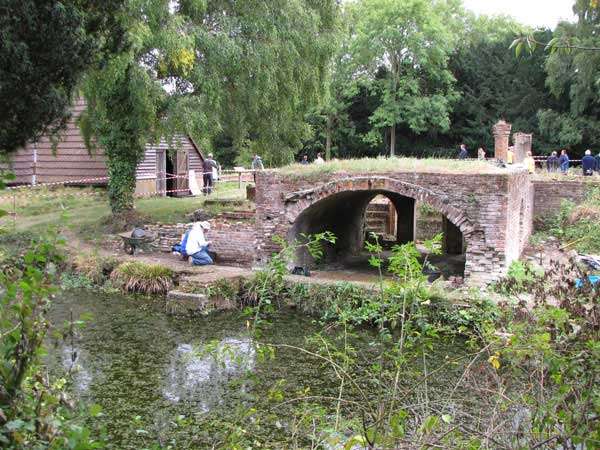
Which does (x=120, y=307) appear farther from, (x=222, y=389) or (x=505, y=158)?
(x=505, y=158)

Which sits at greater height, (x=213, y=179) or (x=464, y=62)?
(x=464, y=62)

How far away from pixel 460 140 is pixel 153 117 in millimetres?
26521

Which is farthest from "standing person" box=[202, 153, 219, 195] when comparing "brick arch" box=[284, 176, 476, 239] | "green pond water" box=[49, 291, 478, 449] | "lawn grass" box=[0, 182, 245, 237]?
"green pond water" box=[49, 291, 478, 449]

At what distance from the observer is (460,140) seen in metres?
39.7

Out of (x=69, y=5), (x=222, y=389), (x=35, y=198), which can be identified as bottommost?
(x=222, y=389)

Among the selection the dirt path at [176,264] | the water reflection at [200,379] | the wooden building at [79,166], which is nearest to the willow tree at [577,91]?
the wooden building at [79,166]

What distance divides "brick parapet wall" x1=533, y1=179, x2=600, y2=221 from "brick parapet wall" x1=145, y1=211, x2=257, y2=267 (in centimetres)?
1144

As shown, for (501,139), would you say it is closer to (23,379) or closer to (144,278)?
(144,278)

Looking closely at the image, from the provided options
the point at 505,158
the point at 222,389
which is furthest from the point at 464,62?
the point at 222,389

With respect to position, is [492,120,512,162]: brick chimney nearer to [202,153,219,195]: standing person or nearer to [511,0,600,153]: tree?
[511,0,600,153]: tree

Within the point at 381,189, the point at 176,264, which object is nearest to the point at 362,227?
the point at 381,189

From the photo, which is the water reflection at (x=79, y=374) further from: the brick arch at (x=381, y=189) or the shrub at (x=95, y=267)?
the brick arch at (x=381, y=189)

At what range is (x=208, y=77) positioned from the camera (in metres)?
17.7

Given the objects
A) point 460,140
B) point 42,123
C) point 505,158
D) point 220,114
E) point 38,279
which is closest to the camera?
point 38,279
